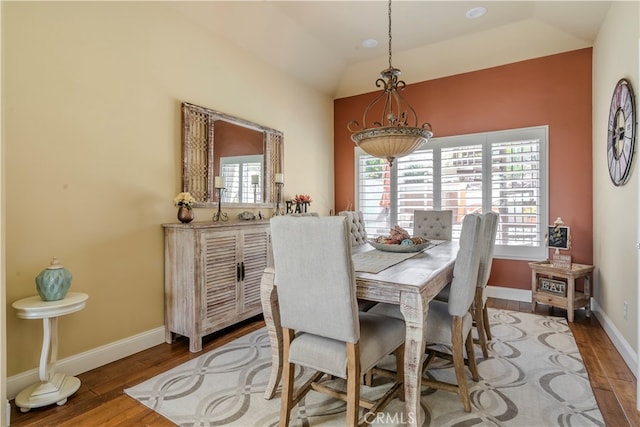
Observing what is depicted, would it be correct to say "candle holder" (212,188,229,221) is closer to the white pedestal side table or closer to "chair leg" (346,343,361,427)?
the white pedestal side table

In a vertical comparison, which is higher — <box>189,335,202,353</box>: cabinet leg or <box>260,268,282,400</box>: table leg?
<box>260,268,282,400</box>: table leg

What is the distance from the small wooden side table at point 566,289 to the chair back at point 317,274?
119 inches

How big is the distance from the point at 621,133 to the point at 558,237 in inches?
53.0

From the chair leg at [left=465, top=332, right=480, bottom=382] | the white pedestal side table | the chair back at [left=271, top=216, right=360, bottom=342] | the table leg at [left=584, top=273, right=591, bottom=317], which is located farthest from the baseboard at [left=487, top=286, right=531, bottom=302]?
the white pedestal side table

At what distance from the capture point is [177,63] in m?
3.08

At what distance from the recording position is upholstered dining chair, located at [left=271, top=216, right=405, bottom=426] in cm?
154

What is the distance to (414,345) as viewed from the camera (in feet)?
5.38

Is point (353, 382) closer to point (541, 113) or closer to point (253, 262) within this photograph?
point (253, 262)

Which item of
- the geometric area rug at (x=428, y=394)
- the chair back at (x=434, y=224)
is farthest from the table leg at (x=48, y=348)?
the chair back at (x=434, y=224)

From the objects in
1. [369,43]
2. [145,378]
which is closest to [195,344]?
[145,378]

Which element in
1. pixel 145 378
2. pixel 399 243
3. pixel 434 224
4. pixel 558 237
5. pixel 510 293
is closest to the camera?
pixel 145 378

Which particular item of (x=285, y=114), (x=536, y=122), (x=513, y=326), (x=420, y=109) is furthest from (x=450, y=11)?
(x=513, y=326)

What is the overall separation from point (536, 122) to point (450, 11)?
1724 millimetres

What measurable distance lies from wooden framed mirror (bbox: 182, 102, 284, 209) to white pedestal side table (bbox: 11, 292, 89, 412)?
1.43m
